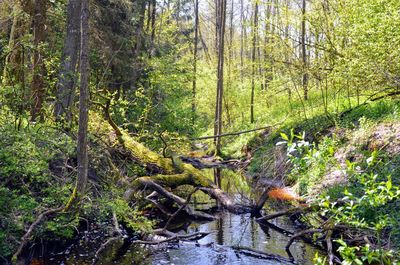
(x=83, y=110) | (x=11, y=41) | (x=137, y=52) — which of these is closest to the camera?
(x=83, y=110)

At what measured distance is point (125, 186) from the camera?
30.1ft

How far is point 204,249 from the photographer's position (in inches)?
276

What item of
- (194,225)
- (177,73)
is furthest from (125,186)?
(177,73)

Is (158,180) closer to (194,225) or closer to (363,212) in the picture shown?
(194,225)

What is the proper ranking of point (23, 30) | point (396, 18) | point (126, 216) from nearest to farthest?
point (126, 216) → point (396, 18) → point (23, 30)

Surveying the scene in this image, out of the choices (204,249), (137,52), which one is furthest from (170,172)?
(137,52)

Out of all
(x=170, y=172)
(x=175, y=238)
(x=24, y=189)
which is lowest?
(x=175, y=238)

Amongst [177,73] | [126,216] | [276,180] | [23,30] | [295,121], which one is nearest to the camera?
[126,216]

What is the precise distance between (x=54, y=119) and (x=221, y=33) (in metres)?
11.5

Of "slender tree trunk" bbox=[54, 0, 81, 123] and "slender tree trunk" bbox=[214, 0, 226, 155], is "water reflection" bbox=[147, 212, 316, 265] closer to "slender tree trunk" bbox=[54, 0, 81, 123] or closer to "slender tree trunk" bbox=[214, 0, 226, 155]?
"slender tree trunk" bbox=[54, 0, 81, 123]

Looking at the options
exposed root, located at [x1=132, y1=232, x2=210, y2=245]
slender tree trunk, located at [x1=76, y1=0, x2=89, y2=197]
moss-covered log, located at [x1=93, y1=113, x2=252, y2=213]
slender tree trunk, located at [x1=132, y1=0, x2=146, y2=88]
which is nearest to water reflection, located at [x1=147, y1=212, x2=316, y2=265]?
exposed root, located at [x1=132, y1=232, x2=210, y2=245]

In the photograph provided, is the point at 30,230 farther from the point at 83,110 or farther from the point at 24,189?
the point at 83,110

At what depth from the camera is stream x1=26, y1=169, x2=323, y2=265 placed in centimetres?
643

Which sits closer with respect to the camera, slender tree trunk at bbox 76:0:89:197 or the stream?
slender tree trunk at bbox 76:0:89:197
